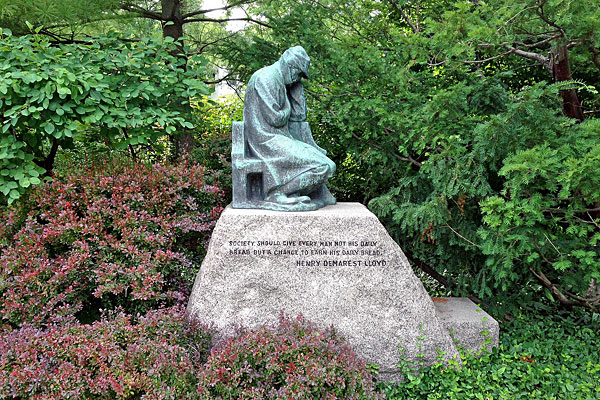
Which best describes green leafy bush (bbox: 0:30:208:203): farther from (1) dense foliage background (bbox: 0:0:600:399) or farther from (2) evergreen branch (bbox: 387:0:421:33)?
(2) evergreen branch (bbox: 387:0:421:33)

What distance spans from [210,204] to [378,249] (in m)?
1.87

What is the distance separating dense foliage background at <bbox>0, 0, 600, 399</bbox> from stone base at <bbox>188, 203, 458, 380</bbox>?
282 mm

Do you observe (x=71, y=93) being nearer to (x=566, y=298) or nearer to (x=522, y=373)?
(x=522, y=373)

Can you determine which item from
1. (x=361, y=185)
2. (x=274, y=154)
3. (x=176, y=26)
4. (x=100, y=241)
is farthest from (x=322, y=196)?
(x=176, y=26)

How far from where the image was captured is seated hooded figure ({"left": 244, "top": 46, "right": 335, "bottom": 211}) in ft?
12.6

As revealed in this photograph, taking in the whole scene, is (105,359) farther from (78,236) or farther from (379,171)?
(379,171)

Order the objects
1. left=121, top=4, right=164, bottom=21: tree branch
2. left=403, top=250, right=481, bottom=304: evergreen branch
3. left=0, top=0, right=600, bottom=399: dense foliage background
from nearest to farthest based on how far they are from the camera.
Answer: left=0, top=0, right=600, bottom=399: dense foliage background → left=403, top=250, right=481, bottom=304: evergreen branch → left=121, top=4, right=164, bottom=21: tree branch

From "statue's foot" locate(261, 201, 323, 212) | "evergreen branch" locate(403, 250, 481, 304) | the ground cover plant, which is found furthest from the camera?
"evergreen branch" locate(403, 250, 481, 304)

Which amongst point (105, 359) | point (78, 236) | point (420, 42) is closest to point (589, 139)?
point (420, 42)

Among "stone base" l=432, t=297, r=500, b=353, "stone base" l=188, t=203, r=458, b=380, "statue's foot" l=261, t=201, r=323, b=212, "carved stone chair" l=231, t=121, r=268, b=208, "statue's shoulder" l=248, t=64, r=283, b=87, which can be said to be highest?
"statue's shoulder" l=248, t=64, r=283, b=87

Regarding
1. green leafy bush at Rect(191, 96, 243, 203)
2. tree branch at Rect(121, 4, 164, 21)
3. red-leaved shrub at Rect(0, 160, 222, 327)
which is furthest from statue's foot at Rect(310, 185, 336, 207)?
tree branch at Rect(121, 4, 164, 21)

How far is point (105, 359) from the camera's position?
9.79 feet

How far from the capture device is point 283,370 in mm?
3018

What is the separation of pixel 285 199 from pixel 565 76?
2908mm
